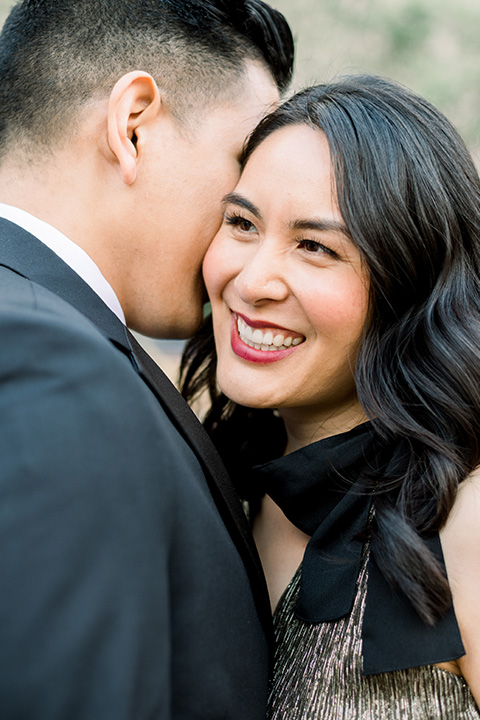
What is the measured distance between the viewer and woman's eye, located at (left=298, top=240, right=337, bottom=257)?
1.99 meters

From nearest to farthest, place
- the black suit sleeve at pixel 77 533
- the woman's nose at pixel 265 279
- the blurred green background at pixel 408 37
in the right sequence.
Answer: the black suit sleeve at pixel 77 533, the woman's nose at pixel 265 279, the blurred green background at pixel 408 37

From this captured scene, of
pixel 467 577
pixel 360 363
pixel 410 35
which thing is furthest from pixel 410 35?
pixel 467 577

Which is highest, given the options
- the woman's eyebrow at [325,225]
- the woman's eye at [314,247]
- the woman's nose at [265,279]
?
the woman's eyebrow at [325,225]

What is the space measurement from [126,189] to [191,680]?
53.5 inches

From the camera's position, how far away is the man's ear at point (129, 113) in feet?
6.72

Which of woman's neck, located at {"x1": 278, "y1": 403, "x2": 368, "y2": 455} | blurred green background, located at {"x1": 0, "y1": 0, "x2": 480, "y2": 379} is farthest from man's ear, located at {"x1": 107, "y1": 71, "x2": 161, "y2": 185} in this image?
blurred green background, located at {"x1": 0, "y1": 0, "x2": 480, "y2": 379}

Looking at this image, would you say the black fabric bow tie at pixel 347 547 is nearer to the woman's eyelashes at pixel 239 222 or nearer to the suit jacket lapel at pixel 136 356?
the suit jacket lapel at pixel 136 356

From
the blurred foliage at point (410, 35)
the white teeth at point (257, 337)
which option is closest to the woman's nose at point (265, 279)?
the white teeth at point (257, 337)

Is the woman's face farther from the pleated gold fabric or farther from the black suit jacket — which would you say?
the black suit jacket

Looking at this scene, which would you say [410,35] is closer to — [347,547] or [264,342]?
[264,342]

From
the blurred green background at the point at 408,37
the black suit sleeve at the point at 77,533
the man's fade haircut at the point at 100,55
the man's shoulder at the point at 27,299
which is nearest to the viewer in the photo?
the black suit sleeve at the point at 77,533

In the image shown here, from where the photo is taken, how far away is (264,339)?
6.86 ft

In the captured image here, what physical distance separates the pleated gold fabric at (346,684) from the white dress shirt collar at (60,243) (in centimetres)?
100

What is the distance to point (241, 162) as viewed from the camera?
93.6 inches
